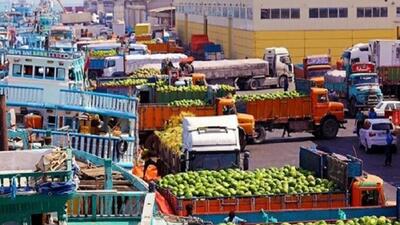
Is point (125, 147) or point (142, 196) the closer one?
point (142, 196)

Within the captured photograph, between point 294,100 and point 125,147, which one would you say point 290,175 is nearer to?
point 125,147

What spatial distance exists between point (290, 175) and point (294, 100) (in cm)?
1408

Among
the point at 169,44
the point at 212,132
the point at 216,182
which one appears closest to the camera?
the point at 216,182

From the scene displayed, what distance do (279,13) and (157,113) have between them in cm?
3014

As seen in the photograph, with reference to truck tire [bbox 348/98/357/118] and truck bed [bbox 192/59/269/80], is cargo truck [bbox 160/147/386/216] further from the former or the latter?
truck bed [bbox 192/59/269/80]

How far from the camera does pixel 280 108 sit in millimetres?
34406

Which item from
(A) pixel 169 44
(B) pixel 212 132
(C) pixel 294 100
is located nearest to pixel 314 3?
(A) pixel 169 44

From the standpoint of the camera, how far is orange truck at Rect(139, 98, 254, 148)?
1270 inches

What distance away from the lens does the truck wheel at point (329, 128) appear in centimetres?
A: 3469

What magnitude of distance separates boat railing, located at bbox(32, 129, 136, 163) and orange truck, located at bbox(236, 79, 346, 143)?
883 centimetres

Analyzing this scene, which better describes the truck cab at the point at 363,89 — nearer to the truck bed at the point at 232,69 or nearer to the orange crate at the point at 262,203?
the truck bed at the point at 232,69

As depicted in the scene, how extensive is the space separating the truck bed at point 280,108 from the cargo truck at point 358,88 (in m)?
5.69

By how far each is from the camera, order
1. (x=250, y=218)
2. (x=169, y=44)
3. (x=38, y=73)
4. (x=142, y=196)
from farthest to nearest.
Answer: (x=169, y=44), (x=38, y=73), (x=250, y=218), (x=142, y=196)

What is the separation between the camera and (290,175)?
67.5 ft
